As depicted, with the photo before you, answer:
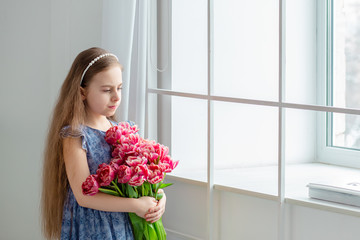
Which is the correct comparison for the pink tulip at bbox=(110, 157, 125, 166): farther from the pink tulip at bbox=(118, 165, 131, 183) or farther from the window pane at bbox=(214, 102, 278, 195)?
the window pane at bbox=(214, 102, 278, 195)

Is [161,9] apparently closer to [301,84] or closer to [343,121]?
[301,84]

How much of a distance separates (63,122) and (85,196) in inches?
10.6

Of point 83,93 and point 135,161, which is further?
point 83,93

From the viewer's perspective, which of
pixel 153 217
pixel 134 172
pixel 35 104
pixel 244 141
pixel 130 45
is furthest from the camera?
pixel 35 104

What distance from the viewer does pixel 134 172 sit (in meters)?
1.72

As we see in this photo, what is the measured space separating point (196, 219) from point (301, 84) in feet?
2.62

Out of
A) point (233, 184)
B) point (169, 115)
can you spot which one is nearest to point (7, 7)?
point (169, 115)

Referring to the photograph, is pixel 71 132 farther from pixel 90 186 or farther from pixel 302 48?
pixel 302 48

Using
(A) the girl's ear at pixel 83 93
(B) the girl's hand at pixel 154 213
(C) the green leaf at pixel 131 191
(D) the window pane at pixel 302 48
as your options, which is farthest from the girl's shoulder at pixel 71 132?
(D) the window pane at pixel 302 48

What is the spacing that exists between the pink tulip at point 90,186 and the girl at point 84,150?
0.04 metres

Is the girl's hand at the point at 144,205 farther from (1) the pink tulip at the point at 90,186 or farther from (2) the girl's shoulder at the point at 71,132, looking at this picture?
(2) the girl's shoulder at the point at 71,132

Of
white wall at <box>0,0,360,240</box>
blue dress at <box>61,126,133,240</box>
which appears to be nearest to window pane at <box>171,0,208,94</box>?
white wall at <box>0,0,360,240</box>

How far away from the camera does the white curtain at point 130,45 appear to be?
228 cm

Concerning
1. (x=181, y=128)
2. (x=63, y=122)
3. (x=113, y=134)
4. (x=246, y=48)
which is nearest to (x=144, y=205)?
(x=113, y=134)
